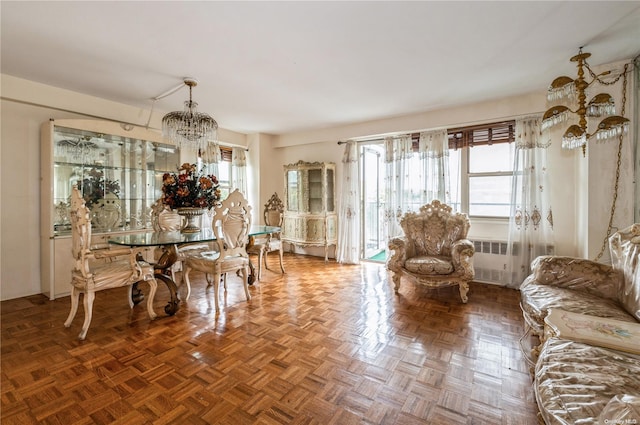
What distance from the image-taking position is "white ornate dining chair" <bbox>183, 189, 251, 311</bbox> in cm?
289

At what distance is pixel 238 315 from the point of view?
9.13ft

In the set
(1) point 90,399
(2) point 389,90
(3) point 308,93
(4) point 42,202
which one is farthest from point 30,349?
(2) point 389,90

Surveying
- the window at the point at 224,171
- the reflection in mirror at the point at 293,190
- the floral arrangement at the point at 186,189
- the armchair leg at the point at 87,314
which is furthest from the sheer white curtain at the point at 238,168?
the armchair leg at the point at 87,314

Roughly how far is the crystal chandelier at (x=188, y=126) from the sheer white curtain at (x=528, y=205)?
12.7 feet

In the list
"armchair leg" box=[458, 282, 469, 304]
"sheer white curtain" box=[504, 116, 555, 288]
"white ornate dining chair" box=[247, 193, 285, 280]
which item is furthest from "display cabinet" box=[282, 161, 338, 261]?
"sheer white curtain" box=[504, 116, 555, 288]

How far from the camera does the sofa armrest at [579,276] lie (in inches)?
78.5

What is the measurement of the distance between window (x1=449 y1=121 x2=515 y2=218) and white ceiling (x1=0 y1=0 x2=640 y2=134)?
0.56m

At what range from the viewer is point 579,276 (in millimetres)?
2090

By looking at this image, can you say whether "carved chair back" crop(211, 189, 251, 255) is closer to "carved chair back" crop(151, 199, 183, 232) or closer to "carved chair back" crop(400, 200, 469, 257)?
"carved chair back" crop(151, 199, 183, 232)

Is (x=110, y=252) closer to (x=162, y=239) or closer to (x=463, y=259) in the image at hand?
(x=162, y=239)

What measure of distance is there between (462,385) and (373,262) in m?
3.40

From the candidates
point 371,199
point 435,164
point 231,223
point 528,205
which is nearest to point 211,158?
point 231,223

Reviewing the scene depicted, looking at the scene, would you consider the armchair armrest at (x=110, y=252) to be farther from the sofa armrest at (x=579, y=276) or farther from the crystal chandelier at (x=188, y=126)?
the sofa armrest at (x=579, y=276)

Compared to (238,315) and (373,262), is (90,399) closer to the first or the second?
(238,315)
